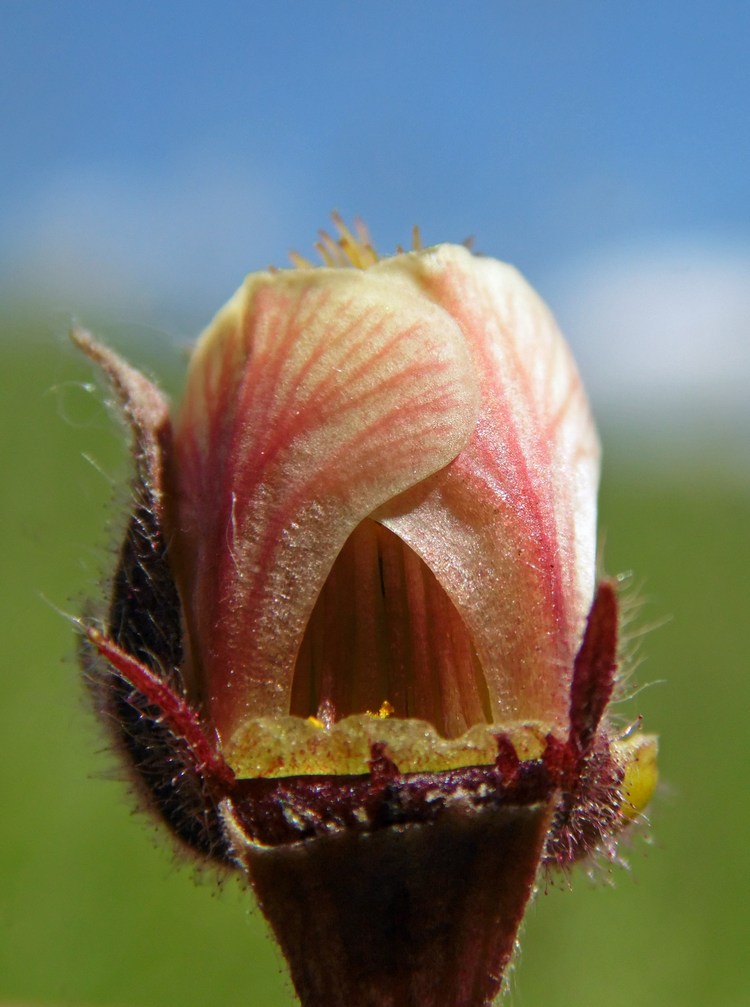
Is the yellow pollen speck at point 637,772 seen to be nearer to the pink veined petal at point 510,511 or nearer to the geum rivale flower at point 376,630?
the geum rivale flower at point 376,630

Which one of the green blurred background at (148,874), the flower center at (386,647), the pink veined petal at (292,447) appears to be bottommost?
the green blurred background at (148,874)

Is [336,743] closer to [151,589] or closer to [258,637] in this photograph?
[258,637]

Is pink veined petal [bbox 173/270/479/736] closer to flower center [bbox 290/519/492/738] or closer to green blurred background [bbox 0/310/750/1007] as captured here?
flower center [bbox 290/519/492/738]

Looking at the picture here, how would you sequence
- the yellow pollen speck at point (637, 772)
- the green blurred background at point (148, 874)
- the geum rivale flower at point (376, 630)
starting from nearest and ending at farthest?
the geum rivale flower at point (376, 630) → the yellow pollen speck at point (637, 772) → the green blurred background at point (148, 874)

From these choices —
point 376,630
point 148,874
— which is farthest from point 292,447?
point 148,874

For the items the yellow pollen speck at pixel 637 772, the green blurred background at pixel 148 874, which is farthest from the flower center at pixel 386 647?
the green blurred background at pixel 148 874

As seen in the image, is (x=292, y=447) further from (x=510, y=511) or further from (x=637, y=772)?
(x=637, y=772)

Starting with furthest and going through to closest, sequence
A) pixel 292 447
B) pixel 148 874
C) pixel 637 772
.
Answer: pixel 148 874 < pixel 637 772 < pixel 292 447
